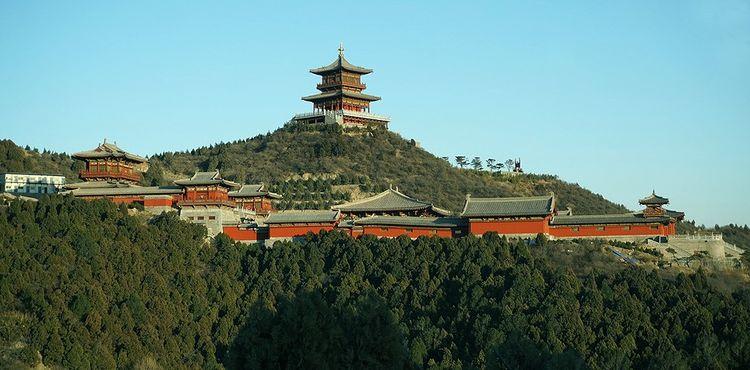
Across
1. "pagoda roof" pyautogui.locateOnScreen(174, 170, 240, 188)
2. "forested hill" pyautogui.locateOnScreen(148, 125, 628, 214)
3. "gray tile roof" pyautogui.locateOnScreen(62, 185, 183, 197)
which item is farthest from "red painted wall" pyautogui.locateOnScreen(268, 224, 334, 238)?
"forested hill" pyautogui.locateOnScreen(148, 125, 628, 214)

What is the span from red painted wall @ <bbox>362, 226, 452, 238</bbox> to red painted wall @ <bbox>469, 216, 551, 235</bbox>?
1992mm

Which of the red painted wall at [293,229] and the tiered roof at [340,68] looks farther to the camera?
the tiered roof at [340,68]

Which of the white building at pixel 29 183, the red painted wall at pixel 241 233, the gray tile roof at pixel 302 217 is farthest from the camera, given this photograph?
the white building at pixel 29 183

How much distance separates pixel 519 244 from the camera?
60.1 meters

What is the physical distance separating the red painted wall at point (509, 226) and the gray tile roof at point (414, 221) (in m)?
1.15

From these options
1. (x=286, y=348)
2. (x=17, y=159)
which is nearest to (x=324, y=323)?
(x=286, y=348)

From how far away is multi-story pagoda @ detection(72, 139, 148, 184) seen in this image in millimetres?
71438

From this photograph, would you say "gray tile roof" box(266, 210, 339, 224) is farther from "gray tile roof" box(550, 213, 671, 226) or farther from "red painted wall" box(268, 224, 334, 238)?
"gray tile roof" box(550, 213, 671, 226)

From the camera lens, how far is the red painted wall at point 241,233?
67562 mm

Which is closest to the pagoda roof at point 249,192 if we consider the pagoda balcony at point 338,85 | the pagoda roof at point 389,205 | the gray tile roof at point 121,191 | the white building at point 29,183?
the gray tile roof at point 121,191

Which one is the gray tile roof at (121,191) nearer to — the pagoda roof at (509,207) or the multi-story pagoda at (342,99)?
the pagoda roof at (509,207)

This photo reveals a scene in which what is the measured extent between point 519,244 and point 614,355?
37.5 feet

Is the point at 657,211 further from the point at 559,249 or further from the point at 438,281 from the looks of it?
the point at 438,281

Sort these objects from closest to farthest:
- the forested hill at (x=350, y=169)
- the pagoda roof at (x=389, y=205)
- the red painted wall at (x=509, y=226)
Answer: the red painted wall at (x=509, y=226)
the pagoda roof at (x=389, y=205)
the forested hill at (x=350, y=169)
